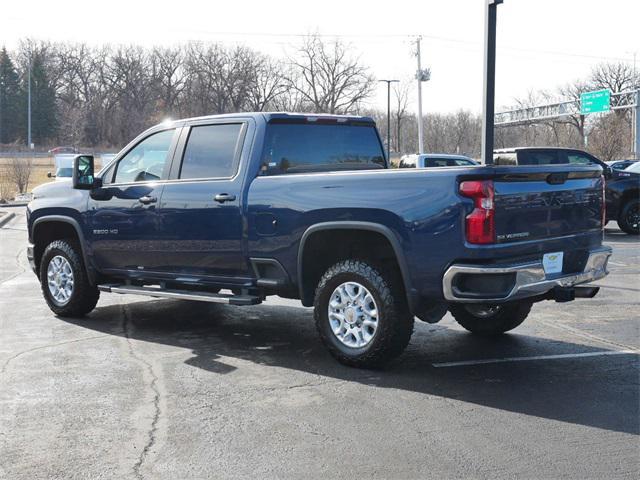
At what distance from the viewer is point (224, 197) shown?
6.82 metres

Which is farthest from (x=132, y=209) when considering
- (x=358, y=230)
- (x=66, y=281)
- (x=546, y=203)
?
(x=546, y=203)

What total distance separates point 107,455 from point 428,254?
2.56m

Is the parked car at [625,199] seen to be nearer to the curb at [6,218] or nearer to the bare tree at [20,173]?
the curb at [6,218]

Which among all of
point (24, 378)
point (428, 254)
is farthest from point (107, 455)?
Result: point (428, 254)

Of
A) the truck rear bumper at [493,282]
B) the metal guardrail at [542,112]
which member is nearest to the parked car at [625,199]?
the truck rear bumper at [493,282]

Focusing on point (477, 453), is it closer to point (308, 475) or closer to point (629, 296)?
point (308, 475)

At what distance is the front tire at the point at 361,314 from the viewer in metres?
5.92

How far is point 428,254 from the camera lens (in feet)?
18.4

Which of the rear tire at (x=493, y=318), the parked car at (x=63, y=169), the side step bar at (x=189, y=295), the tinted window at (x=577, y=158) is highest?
the parked car at (x=63, y=169)

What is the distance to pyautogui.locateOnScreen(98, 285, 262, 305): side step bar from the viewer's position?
670cm

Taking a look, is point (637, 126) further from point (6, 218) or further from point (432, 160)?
point (6, 218)

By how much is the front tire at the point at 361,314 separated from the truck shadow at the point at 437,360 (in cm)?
18

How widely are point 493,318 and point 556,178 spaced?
1.88m

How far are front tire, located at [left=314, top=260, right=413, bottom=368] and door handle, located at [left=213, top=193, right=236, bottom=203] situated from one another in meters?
1.10
